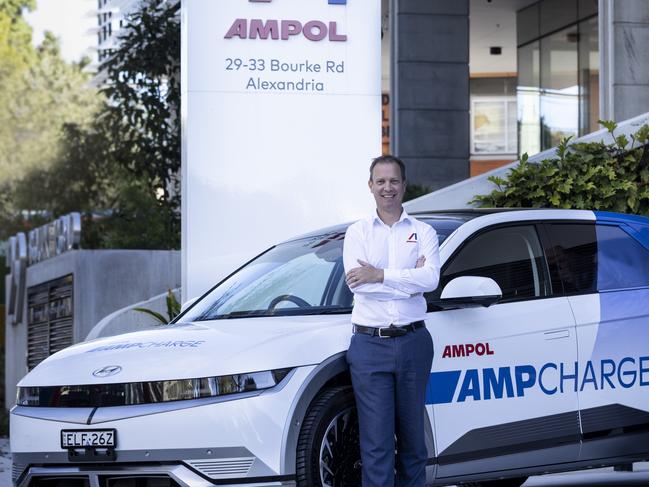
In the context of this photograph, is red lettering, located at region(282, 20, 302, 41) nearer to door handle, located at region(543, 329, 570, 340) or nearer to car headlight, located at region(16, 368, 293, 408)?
door handle, located at region(543, 329, 570, 340)

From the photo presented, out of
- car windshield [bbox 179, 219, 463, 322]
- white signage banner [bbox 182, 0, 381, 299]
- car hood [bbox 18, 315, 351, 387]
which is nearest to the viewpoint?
car hood [bbox 18, 315, 351, 387]

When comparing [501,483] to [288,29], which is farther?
[288,29]

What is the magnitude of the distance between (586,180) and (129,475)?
9291 mm

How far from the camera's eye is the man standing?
6551 millimetres

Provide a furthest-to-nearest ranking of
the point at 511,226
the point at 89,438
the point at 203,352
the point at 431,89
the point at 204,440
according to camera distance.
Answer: the point at 431,89, the point at 511,226, the point at 203,352, the point at 89,438, the point at 204,440

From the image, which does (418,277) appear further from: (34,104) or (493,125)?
(34,104)

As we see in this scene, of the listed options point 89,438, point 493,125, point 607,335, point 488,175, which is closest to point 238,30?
point 488,175

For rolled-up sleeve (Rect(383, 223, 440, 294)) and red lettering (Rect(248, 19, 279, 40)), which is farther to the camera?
red lettering (Rect(248, 19, 279, 40))

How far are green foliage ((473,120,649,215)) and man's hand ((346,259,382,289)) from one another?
27.0ft

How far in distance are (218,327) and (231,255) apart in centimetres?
523

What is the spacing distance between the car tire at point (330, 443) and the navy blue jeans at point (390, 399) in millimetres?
130

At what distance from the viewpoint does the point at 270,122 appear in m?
12.6

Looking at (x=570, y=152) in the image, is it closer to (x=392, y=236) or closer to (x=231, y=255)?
(x=231, y=255)

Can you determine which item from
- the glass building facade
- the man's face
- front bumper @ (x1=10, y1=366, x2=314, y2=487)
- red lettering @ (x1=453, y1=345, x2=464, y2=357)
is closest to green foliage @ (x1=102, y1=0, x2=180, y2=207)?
the glass building facade
